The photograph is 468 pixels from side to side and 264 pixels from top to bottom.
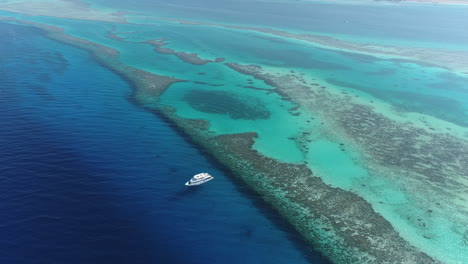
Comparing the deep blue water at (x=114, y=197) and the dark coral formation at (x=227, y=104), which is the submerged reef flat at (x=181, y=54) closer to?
the dark coral formation at (x=227, y=104)

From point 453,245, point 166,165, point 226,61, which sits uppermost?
point 226,61

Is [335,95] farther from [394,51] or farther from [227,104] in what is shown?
[394,51]

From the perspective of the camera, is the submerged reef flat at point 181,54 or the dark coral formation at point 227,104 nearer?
the dark coral formation at point 227,104

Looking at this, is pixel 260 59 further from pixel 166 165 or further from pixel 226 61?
pixel 166 165

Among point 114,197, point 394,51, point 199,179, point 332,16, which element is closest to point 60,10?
point 332,16

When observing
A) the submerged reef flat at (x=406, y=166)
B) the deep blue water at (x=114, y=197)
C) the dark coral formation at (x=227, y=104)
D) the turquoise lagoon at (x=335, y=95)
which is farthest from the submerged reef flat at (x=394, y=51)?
the deep blue water at (x=114, y=197)

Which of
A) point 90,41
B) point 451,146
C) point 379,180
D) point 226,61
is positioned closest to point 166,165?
point 379,180

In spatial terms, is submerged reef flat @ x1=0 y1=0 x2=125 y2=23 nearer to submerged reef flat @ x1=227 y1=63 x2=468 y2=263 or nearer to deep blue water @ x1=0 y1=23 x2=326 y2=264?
deep blue water @ x1=0 y1=23 x2=326 y2=264
